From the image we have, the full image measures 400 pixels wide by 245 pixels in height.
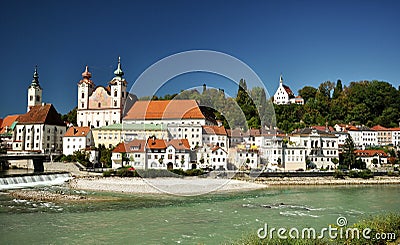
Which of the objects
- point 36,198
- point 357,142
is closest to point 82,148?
point 36,198

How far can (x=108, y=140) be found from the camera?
39562 mm

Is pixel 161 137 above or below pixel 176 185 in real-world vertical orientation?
above

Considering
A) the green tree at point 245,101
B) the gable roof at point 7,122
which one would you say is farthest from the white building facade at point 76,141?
the green tree at point 245,101

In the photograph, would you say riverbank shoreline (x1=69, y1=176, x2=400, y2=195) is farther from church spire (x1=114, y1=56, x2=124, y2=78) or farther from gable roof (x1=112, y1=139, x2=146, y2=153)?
church spire (x1=114, y1=56, x2=124, y2=78)

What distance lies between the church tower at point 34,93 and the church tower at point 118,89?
1264 centimetres

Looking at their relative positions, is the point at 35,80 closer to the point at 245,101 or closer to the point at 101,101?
the point at 101,101

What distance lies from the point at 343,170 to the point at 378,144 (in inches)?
691

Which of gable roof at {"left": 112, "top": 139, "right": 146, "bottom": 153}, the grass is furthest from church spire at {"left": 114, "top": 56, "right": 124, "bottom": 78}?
the grass

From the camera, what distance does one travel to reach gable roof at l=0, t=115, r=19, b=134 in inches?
1961

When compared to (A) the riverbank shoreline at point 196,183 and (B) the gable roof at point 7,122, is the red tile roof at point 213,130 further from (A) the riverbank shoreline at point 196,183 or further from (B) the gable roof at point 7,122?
(B) the gable roof at point 7,122

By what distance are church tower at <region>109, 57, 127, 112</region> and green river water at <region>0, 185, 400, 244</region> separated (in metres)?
22.7

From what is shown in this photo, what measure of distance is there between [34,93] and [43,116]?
9.60 metres

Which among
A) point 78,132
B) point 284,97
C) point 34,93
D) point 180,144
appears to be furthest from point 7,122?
point 284,97

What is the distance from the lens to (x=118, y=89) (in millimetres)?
44219
